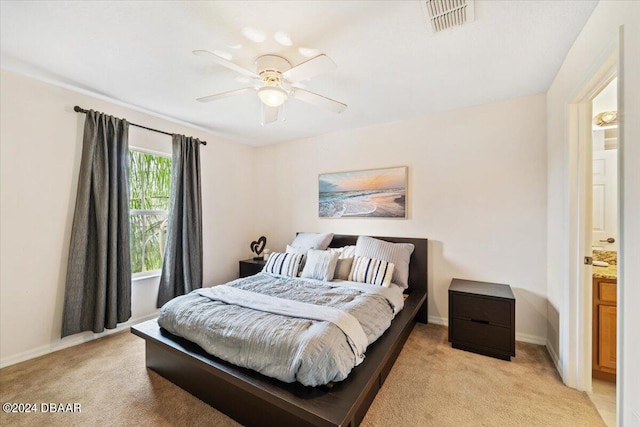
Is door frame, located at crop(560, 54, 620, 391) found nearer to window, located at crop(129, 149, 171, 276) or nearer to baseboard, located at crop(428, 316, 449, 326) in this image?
baseboard, located at crop(428, 316, 449, 326)

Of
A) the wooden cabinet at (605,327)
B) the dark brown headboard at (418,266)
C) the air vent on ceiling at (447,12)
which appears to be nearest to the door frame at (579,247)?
the wooden cabinet at (605,327)

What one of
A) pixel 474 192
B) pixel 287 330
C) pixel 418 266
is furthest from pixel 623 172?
pixel 418 266

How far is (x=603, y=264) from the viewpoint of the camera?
84.0 inches

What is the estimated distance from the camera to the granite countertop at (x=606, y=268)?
1900 mm

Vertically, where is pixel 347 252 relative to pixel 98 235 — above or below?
below

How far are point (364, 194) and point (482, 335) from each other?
1.95 m

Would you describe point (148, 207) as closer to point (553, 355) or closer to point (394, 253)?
point (394, 253)

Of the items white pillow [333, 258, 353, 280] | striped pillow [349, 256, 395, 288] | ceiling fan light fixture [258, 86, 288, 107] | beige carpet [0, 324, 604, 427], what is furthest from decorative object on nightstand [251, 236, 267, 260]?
ceiling fan light fixture [258, 86, 288, 107]

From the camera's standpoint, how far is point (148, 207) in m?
3.22

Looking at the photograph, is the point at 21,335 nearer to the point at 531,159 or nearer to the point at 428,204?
the point at 428,204

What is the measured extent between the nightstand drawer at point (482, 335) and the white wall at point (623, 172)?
1.19 feet

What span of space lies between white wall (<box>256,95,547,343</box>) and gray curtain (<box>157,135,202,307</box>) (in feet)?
6.07

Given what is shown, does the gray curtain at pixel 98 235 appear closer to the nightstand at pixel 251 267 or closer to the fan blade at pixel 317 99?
the nightstand at pixel 251 267

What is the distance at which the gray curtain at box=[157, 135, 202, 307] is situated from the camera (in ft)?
10.6
